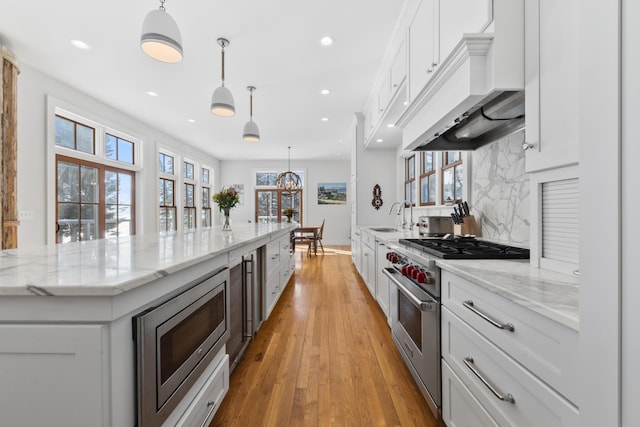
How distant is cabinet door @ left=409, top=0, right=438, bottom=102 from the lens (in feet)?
5.61

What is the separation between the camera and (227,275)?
153 centimetres

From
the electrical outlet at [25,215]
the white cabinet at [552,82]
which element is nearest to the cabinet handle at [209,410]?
the white cabinet at [552,82]

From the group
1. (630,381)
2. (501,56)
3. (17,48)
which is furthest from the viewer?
(17,48)

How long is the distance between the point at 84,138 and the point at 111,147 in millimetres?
518

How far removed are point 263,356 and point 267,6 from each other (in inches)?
112

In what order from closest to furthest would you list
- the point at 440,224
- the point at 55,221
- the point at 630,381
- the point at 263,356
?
the point at 630,381 → the point at 263,356 → the point at 440,224 → the point at 55,221

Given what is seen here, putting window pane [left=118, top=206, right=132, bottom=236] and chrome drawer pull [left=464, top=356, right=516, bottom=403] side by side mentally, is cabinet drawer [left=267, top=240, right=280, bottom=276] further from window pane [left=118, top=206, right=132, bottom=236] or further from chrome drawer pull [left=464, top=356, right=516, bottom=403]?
window pane [left=118, top=206, right=132, bottom=236]

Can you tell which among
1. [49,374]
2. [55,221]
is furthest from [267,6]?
A: [55,221]

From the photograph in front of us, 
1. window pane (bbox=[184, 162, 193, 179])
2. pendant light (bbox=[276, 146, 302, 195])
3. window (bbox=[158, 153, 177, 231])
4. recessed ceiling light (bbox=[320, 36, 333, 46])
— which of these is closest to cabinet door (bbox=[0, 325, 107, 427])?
recessed ceiling light (bbox=[320, 36, 333, 46])

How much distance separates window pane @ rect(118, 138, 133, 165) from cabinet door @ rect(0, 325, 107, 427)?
5.36 metres

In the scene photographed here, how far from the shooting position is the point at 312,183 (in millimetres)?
9328

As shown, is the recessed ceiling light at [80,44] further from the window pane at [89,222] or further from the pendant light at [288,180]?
the pendant light at [288,180]

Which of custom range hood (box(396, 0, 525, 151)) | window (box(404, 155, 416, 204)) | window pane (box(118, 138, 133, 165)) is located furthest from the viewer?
window pane (box(118, 138, 133, 165))

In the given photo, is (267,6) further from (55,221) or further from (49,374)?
(55,221)
